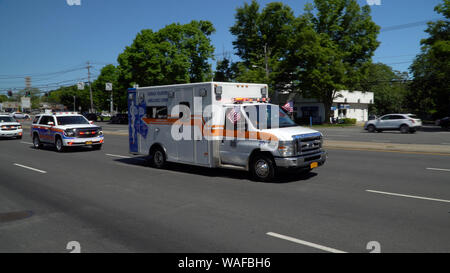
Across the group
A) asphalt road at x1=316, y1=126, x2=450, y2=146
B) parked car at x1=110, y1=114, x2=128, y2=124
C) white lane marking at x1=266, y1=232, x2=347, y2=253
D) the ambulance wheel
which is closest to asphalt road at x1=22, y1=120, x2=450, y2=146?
asphalt road at x1=316, y1=126, x2=450, y2=146

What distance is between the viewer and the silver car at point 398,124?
28453 millimetres

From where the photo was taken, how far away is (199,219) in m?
6.22

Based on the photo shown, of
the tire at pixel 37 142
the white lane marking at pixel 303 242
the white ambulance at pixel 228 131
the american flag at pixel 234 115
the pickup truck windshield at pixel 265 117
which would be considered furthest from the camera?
the tire at pixel 37 142

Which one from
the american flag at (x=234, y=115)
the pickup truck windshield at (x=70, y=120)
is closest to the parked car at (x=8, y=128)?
the pickup truck windshield at (x=70, y=120)

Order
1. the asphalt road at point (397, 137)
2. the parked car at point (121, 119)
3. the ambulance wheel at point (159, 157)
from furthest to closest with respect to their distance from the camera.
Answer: the parked car at point (121, 119) < the asphalt road at point (397, 137) < the ambulance wheel at point (159, 157)

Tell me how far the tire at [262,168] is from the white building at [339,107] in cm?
4550

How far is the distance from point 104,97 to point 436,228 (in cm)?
9072

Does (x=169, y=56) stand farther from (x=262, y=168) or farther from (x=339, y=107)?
(x=262, y=168)

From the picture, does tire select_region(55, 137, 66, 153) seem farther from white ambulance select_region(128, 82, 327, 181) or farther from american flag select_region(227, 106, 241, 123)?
american flag select_region(227, 106, 241, 123)

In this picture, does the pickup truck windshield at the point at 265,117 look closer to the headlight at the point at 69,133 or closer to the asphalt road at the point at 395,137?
the headlight at the point at 69,133

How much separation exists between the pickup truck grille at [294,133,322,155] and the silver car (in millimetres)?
22567

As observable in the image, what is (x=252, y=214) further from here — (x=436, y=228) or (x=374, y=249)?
(x=436, y=228)

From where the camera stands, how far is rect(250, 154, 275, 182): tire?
9.15 m

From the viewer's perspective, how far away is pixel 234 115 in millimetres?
9812
